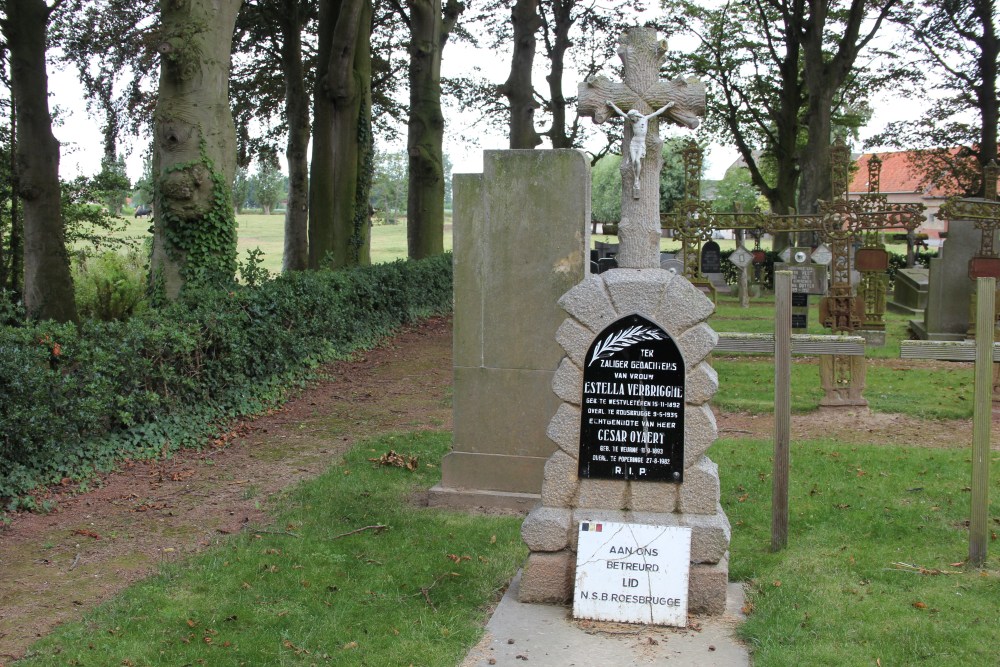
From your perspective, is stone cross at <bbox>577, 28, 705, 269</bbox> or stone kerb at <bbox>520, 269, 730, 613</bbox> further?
stone cross at <bbox>577, 28, 705, 269</bbox>

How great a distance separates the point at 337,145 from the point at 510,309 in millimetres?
11770

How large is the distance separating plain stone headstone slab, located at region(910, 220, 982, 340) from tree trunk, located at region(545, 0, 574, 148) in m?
15.1

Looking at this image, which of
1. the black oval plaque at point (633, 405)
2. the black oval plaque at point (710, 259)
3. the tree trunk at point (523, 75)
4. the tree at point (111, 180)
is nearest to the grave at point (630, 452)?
the black oval plaque at point (633, 405)

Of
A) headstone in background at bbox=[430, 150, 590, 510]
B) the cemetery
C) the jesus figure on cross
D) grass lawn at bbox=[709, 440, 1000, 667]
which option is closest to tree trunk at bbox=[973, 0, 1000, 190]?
the cemetery

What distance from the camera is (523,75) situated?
2412 centimetres

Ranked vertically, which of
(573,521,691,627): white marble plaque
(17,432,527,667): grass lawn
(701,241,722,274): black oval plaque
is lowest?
(17,432,527,667): grass lawn

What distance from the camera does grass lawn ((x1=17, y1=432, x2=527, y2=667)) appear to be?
5.04m

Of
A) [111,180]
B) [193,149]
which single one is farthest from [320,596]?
[111,180]

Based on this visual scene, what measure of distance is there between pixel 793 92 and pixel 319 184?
23.4 metres

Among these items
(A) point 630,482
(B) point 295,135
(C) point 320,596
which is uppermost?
(B) point 295,135

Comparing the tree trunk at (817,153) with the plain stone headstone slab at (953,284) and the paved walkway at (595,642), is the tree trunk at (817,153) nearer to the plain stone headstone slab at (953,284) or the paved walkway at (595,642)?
the plain stone headstone slab at (953,284)

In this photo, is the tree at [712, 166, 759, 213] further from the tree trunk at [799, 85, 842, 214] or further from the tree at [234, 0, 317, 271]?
the tree at [234, 0, 317, 271]

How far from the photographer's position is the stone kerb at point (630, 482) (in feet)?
18.0

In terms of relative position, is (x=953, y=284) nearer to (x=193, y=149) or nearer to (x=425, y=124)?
(x=425, y=124)
